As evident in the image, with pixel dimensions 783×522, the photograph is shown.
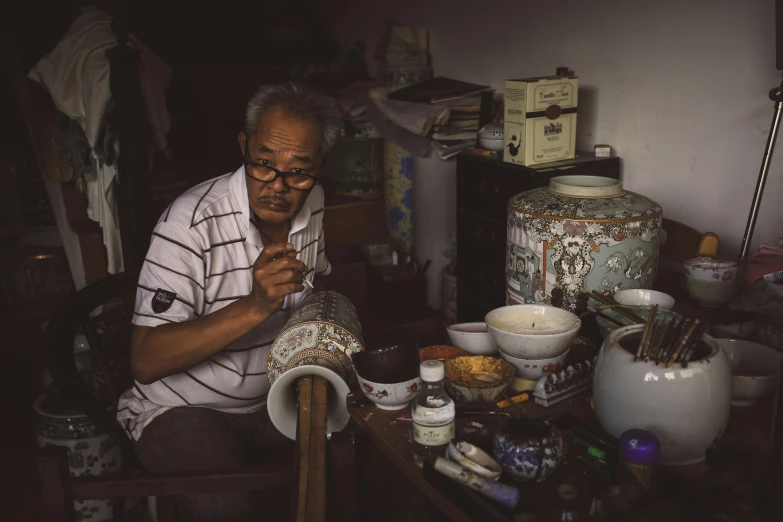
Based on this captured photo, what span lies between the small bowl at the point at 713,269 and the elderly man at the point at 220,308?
1.12 meters

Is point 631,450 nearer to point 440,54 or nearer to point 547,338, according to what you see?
point 547,338

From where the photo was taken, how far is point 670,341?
135 centimetres

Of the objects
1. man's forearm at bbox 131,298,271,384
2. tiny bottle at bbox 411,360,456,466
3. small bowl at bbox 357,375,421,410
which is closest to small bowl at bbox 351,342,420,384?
small bowl at bbox 357,375,421,410

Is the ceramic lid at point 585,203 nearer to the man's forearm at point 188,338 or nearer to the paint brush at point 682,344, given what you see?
the paint brush at point 682,344

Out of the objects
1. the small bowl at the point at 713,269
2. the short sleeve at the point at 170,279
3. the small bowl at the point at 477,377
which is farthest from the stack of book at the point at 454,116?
the small bowl at the point at 477,377

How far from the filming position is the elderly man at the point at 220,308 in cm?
195

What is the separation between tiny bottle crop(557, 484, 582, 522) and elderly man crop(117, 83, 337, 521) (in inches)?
36.8

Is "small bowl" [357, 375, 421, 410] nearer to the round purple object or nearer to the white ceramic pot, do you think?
the white ceramic pot

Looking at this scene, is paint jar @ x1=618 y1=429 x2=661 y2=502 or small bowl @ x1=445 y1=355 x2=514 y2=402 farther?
small bowl @ x1=445 y1=355 x2=514 y2=402

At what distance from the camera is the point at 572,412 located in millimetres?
1533

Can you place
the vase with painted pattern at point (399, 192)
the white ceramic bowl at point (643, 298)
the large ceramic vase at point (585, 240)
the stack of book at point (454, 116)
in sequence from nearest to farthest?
the white ceramic bowl at point (643, 298), the large ceramic vase at point (585, 240), the stack of book at point (454, 116), the vase with painted pattern at point (399, 192)

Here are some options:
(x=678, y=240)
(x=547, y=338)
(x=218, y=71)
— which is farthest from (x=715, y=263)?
(x=218, y=71)

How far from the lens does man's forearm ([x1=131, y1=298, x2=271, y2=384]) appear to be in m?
1.89

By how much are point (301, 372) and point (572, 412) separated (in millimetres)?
638
